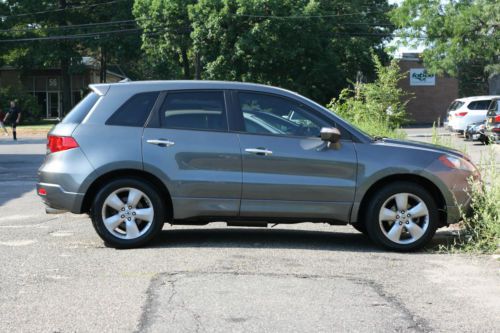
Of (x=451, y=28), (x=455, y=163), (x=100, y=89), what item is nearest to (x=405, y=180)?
(x=455, y=163)

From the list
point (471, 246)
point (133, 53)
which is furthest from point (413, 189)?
point (133, 53)

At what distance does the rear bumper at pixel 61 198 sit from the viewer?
7496 millimetres

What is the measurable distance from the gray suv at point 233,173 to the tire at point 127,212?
0.04 ft

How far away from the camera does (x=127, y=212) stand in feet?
24.7

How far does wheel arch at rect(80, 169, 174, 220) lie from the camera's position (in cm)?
758

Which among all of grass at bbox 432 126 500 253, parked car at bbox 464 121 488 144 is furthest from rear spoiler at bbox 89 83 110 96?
parked car at bbox 464 121 488 144

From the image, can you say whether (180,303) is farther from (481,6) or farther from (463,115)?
(481,6)

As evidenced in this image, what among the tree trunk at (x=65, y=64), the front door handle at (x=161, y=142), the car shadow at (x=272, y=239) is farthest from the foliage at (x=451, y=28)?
the front door handle at (x=161, y=142)

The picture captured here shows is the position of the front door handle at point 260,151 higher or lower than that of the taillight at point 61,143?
lower

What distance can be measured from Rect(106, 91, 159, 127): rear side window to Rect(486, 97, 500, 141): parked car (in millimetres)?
10854

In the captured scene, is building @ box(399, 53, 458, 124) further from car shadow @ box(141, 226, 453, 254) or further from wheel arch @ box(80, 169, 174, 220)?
wheel arch @ box(80, 169, 174, 220)

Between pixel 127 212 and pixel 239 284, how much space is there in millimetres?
1966

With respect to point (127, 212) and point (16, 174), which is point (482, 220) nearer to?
point (127, 212)

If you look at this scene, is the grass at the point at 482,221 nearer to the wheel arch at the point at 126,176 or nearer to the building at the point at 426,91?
the wheel arch at the point at 126,176
